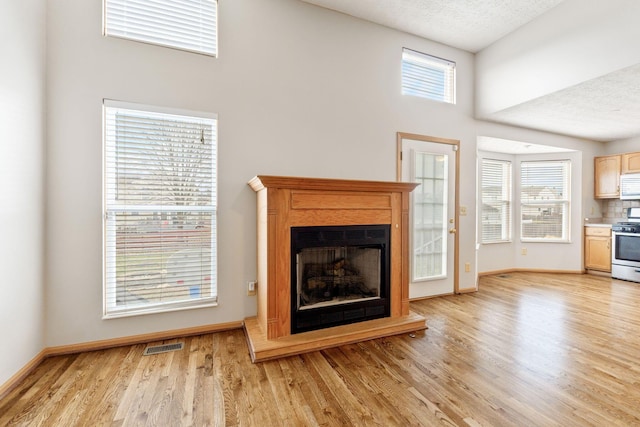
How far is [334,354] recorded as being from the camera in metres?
2.28

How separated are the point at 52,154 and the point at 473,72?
16.5 feet

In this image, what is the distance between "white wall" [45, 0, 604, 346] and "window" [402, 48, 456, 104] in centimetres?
11

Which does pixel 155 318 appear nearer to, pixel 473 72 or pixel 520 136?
pixel 473 72

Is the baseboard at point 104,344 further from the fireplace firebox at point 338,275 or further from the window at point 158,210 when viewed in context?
the fireplace firebox at point 338,275

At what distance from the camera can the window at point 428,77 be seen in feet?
11.9

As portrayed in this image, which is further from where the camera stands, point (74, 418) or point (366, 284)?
point (366, 284)

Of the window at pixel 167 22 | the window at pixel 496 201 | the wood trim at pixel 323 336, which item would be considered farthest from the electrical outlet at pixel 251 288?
the window at pixel 496 201

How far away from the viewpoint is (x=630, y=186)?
4965mm

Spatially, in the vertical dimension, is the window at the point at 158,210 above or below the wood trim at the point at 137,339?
above

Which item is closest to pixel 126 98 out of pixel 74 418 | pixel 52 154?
pixel 52 154

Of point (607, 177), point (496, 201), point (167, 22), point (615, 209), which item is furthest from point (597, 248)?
point (167, 22)

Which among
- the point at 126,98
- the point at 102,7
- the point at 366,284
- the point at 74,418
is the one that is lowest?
the point at 74,418

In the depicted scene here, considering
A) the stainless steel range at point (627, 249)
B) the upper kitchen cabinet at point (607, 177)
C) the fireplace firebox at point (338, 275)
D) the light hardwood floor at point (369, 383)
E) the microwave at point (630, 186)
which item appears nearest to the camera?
the light hardwood floor at point (369, 383)

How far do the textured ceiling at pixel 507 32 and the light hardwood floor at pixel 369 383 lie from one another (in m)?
2.55
